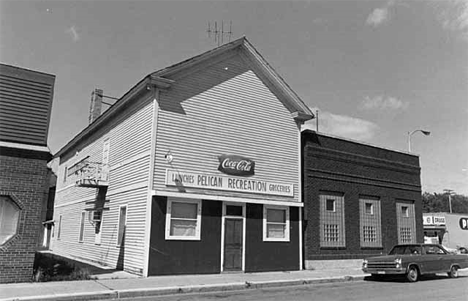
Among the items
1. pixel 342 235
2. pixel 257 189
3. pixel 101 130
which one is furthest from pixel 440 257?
pixel 101 130

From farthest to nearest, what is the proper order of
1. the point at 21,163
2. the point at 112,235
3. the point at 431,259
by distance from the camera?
the point at 112,235 → the point at 431,259 → the point at 21,163

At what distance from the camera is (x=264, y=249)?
17172 mm

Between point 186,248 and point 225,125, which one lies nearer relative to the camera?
point 186,248

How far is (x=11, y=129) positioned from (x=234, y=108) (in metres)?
8.46

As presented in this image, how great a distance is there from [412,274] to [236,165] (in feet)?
25.0

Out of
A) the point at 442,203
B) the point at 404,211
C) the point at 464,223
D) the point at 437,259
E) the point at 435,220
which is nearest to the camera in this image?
the point at 437,259

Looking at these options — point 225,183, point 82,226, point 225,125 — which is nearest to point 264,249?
point 225,183

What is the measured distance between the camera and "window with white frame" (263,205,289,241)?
57.3ft

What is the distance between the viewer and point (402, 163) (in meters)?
23.6

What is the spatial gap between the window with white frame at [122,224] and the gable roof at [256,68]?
450 cm

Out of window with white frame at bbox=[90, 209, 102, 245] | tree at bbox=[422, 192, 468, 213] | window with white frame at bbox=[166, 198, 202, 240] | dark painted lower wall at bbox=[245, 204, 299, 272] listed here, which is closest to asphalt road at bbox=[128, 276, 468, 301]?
dark painted lower wall at bbox=[245, 204, 299, 272]

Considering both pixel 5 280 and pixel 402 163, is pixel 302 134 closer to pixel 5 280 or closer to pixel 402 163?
pixel 402 163

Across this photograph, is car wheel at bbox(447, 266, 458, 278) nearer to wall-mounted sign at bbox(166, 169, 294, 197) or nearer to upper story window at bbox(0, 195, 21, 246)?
wall-mounted sign at bbox(166, 169, 294, 197)

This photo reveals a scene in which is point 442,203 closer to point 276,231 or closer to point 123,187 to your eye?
point 276,231
